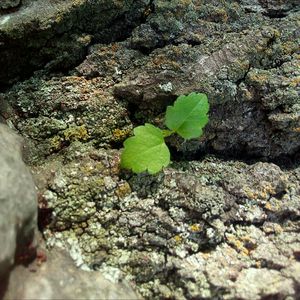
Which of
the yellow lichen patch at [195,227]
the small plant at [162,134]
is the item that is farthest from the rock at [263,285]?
the small plant at [162,134]

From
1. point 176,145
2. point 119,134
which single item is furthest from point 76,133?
point 176,145

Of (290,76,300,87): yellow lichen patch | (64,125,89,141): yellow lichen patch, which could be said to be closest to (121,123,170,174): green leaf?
(64,125,89,141): yellow lichen patch

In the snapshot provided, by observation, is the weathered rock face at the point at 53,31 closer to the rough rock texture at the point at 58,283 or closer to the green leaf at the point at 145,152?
the green leaf at the point at 145,152

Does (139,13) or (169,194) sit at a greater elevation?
(139,13)

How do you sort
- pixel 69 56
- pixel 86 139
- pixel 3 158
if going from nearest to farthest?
1. pixel 3 158
2. pixel 86 139
3. pixel 69 56

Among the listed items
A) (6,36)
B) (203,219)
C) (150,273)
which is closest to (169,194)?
(203,219)

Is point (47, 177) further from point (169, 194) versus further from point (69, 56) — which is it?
point (69, 56)
